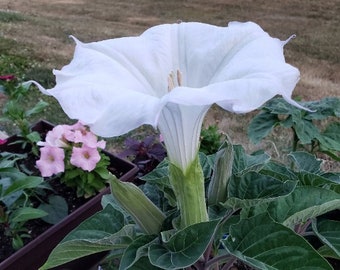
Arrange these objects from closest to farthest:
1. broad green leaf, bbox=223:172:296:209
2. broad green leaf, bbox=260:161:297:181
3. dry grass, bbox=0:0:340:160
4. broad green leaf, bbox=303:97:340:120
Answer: broad green leaf, bbox=223:172:296:209, broad green leaf, bbox=260:161:297:181, broad green leaf, bbox=303:97:340:120, dry grass, bbox=0:0:340:160

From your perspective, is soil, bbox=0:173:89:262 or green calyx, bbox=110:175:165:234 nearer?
green calyx, bbox=110:175:165:234

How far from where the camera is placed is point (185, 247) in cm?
80

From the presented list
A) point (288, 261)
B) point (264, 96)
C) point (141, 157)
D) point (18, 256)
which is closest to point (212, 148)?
point (141, 157)

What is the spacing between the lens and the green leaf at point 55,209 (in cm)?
156

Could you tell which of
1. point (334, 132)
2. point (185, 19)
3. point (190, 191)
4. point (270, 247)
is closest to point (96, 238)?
point (190, 191)

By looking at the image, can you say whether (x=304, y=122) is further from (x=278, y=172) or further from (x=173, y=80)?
(x=173, y=80)

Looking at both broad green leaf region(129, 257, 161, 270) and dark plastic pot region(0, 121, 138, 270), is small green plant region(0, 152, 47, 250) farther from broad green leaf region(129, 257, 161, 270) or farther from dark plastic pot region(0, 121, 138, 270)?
broad green leaf region(129, 257, 161, 270)

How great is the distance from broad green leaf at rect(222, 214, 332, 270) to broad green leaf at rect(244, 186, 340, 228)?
8 centimetres

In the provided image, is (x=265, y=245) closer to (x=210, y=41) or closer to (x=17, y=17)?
(x=210, y=41)

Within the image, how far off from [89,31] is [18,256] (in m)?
3.03

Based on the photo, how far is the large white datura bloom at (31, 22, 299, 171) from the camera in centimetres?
63

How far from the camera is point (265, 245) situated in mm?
786

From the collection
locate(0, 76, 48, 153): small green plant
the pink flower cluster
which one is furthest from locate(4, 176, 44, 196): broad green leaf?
locate(0, 76, 48, 153): small green plant

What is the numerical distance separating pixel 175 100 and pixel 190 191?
0.25m
